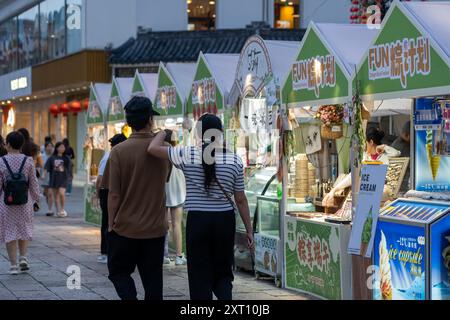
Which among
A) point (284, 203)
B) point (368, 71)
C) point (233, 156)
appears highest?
point (368, 71)

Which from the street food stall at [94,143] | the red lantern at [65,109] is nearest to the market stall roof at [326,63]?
the street food stall at [94,143]

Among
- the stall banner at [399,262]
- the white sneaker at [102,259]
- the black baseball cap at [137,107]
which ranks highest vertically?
the black baseball cap at [137,107]

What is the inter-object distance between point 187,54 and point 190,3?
13.7 feet

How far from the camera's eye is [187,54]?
99.0 feet

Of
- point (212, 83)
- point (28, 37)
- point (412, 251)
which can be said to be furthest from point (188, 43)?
point (412, 251)

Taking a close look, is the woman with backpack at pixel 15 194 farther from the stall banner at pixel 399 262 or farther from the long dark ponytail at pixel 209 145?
the stall banner at pixel 399 262

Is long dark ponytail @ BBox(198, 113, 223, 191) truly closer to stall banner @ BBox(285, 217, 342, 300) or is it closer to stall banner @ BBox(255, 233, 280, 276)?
→ stall banner @ BBox(285, 217, 342, 300)

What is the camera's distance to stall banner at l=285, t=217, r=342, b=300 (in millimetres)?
9539

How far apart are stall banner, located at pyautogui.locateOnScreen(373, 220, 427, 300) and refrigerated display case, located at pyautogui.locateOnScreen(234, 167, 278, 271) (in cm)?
277

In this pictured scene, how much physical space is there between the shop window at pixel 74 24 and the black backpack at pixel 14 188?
22.2 meters

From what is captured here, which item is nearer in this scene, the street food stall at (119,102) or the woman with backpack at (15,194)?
the woman with backpack at (15,194)

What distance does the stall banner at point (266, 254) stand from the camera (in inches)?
432
